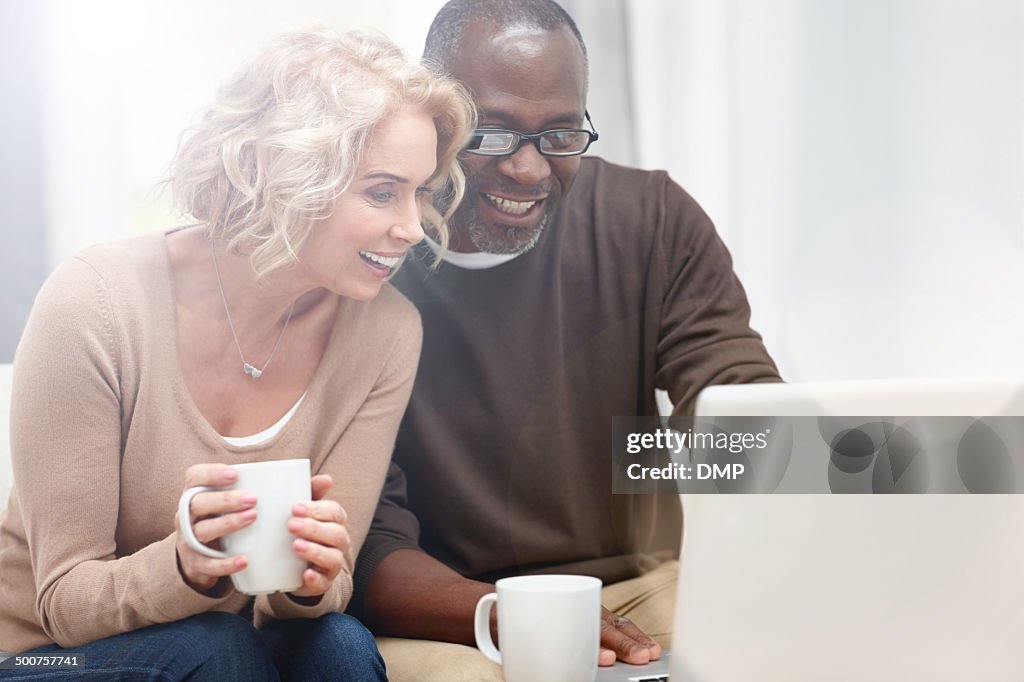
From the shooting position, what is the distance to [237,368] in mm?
991

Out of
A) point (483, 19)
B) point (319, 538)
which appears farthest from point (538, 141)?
point (319, 538)

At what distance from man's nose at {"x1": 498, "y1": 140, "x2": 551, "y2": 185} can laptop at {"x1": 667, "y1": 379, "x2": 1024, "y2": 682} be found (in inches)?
17.7

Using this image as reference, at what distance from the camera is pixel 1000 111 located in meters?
1.17

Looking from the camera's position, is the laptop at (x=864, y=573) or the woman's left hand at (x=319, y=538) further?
the woman's left hand at (x=319, y=538)

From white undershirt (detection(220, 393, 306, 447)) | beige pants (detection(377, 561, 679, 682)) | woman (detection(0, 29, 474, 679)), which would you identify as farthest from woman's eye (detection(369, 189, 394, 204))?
beige pants (detection(377, 561, 679, 682))

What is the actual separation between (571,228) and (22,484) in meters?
0.60

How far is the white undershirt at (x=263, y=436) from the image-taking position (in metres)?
0.96

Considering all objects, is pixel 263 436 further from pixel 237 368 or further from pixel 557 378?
pixel 557 378

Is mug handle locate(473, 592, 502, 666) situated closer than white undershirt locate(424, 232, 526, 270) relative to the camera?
Yes

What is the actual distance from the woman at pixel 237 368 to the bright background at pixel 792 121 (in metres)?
0.07

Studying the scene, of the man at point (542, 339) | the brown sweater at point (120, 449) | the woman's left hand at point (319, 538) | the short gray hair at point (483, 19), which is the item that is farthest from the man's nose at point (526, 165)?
the woman's left hand at point (319, 538)

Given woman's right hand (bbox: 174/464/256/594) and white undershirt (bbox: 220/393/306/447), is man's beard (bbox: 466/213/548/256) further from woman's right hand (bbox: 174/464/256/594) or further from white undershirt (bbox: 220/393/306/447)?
woman's right hand (bbox: 174/464/256/594)

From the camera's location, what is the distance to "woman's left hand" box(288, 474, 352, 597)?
814mm

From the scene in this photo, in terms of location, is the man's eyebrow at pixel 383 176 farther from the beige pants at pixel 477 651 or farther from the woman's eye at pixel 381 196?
the beige pants at pixel 477 651
